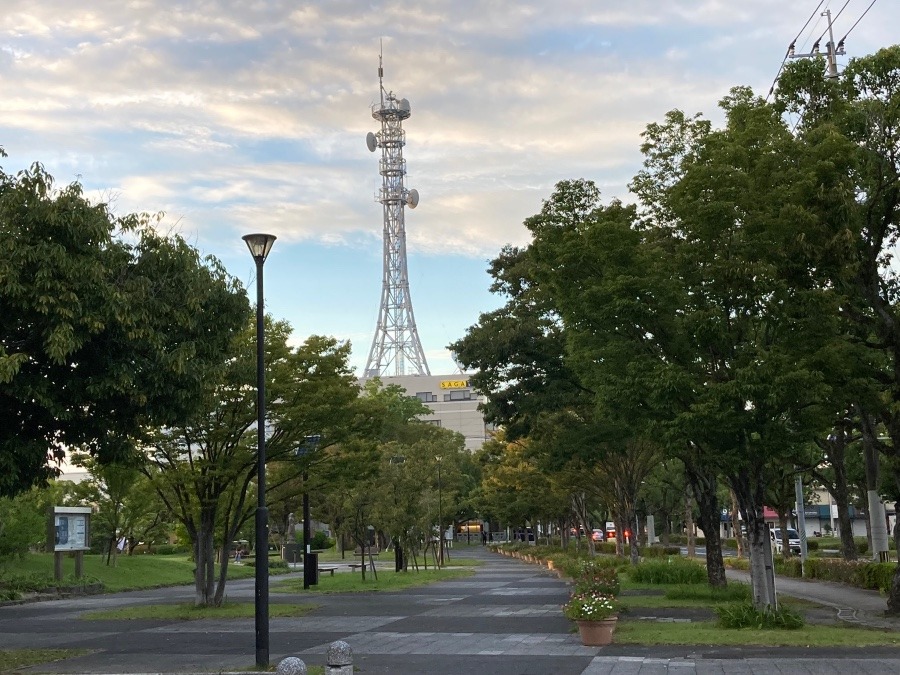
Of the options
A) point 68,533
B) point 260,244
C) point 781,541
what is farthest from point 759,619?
point 781,541

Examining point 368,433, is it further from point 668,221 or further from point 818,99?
point 818,99

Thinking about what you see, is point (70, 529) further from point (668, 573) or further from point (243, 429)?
point (668, 573)

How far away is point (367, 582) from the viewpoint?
1496 inches

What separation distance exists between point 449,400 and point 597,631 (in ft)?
411

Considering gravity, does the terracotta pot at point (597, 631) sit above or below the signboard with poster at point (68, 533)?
below

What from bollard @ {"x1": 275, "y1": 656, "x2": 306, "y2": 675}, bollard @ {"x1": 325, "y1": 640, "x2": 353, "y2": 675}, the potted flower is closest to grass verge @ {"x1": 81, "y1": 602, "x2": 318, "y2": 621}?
the potted flower

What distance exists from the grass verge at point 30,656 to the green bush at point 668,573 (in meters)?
16.8

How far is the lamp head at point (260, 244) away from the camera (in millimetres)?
15977

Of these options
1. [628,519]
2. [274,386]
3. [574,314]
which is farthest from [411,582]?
[574,314]

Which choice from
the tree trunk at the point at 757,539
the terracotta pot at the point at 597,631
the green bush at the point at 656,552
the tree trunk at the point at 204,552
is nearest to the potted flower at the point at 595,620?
the terracotta pot at the point at 597,631

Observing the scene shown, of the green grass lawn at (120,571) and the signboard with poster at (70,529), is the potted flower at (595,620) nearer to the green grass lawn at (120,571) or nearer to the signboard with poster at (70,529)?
the signboard with poster at (70,529)

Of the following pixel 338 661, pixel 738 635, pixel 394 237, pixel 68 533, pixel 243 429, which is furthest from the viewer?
pixel 394 237

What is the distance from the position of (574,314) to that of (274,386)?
932 cm

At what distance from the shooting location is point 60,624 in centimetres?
2369
